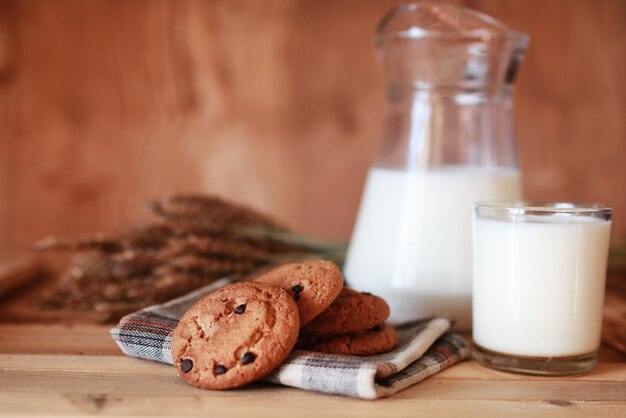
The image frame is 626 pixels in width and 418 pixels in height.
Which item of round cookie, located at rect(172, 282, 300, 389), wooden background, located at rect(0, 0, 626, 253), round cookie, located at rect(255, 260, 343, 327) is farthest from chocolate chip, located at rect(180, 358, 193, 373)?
wooden background, located at rect(0, 0, 626, 253)

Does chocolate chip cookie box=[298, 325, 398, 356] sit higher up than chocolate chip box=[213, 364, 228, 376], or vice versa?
chocolate chip box=[213, 364, 228, 376]

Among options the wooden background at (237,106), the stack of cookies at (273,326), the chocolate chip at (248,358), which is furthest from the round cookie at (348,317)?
the wooden background at (237,106)

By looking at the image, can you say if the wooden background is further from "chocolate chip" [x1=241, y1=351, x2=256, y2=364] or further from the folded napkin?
"chocolate chip" [x1=241, y1=351, x2=256, y2=364]

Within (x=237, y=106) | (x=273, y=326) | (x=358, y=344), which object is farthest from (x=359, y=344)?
(x=237, y=106)

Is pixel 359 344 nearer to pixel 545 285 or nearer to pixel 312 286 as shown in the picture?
pixel 312 286

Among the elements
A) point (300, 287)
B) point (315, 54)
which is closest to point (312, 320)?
point (300, 287)

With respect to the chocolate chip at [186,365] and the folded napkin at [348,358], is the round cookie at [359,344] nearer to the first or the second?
the folded napkin at [348,358]
